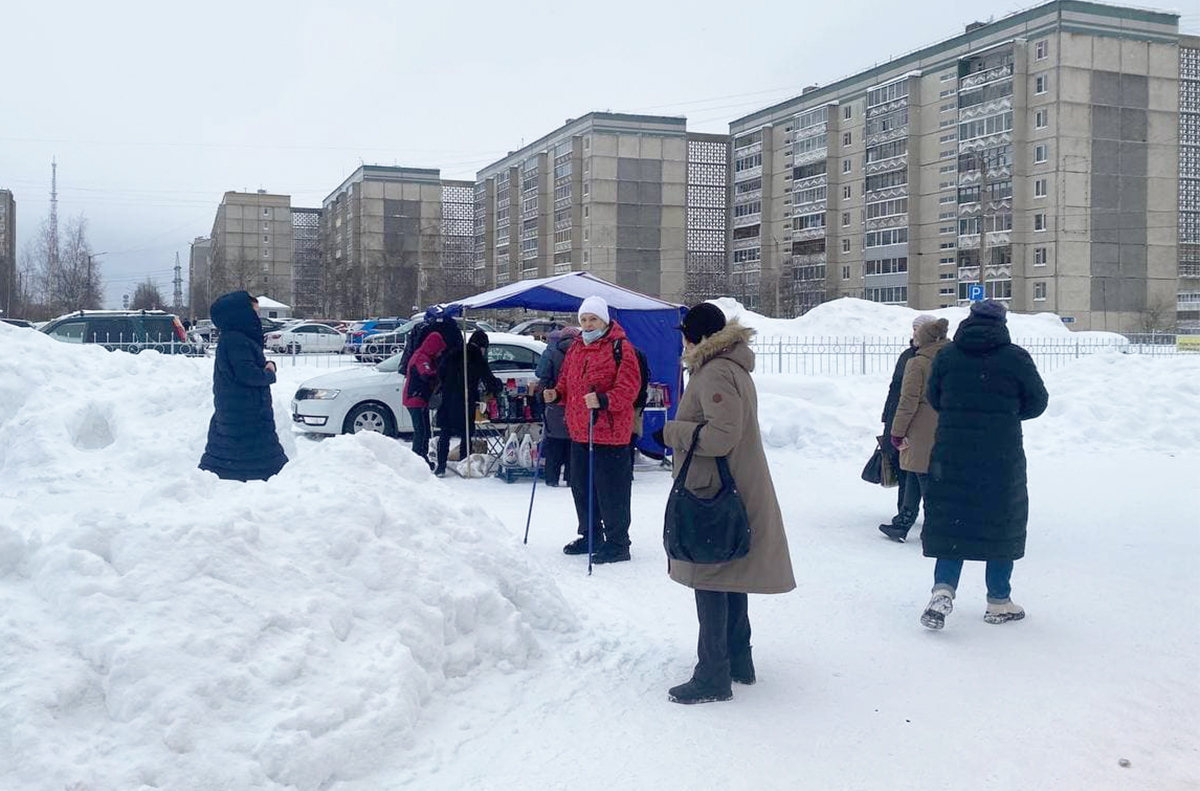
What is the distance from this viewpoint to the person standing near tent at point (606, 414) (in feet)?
24.7

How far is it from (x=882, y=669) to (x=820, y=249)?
6498 cm

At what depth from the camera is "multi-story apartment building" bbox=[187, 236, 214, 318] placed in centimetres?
7444

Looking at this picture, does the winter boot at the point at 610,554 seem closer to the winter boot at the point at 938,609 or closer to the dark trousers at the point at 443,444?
the winter boot at the point at 938,609

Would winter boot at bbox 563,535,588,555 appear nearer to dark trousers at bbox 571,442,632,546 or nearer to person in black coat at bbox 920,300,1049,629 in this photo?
dark trousers at bbox 571,442,632,546

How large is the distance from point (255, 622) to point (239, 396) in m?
4.19

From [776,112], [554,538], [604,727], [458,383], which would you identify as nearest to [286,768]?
[604,727]

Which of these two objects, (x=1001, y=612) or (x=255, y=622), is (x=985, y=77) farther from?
(x=255, y=622)

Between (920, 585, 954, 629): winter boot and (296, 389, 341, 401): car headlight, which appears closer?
(920, 585, 954, 629): winter boot

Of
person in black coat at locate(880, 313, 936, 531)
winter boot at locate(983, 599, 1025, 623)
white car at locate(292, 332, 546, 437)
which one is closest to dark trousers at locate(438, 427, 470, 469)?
white car at locate(292, 332, 546, 437)

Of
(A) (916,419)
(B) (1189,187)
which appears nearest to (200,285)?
(B) (1189,187)

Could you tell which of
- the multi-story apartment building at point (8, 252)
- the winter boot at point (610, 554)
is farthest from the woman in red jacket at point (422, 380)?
the multi-story apartment building at point (8, 252)

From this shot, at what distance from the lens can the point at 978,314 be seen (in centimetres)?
593

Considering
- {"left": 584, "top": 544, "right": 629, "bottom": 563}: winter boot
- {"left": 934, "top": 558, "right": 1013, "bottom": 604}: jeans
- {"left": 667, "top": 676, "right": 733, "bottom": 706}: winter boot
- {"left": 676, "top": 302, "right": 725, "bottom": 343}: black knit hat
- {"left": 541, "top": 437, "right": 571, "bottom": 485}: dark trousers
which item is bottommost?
{"left": 667, "top": 676, "right": 733, "bottom": 706}: winter boot

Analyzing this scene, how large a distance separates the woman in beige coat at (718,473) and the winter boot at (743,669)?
0.17m
